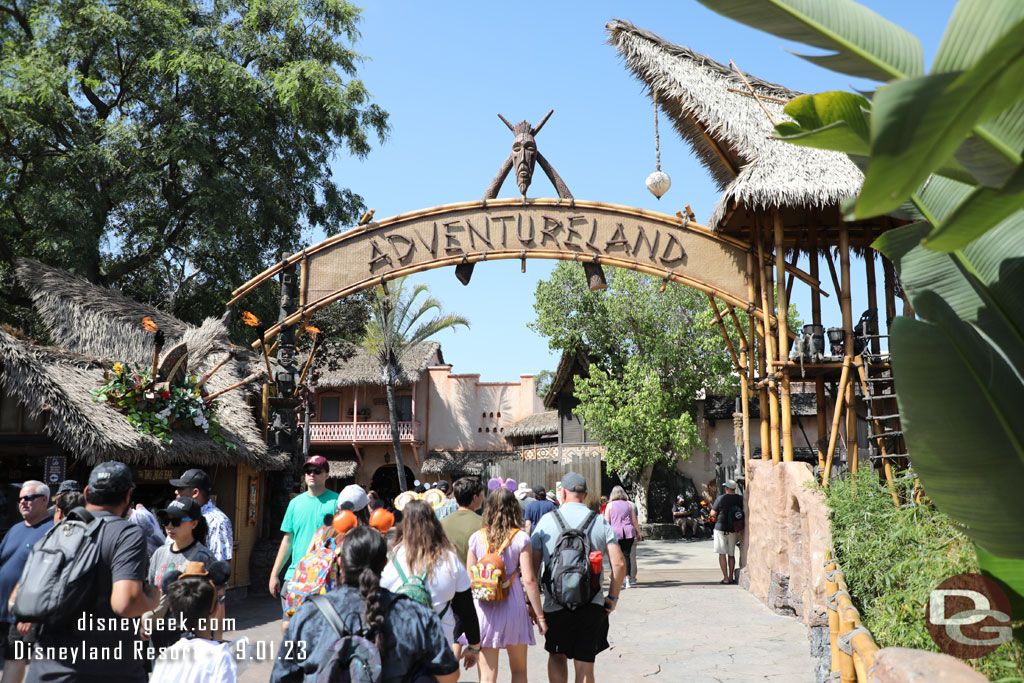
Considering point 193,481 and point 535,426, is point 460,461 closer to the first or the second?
point 535,426

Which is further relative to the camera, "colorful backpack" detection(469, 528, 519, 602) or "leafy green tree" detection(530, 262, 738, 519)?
"leafy green tree" detection(530, 262, 738, 519)

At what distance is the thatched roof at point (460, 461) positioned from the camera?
36875 millimetres

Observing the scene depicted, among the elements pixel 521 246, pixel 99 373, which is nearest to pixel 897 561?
pixel 521 246

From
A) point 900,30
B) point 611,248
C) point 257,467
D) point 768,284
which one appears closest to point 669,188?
point 611,248

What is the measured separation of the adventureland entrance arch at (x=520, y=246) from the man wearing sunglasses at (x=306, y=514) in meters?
6.45

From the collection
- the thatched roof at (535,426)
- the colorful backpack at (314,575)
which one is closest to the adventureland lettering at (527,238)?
the colorful backpack at (314,575)

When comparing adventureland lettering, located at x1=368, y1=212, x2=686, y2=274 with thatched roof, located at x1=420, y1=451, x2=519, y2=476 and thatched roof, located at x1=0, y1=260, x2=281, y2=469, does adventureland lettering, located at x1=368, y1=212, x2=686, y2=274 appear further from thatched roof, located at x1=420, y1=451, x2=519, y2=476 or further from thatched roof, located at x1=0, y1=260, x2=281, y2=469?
thatched roof, located at x1=420, y1=451, x2=519, y2=476

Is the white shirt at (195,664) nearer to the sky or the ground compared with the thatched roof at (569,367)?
nearer to the ground

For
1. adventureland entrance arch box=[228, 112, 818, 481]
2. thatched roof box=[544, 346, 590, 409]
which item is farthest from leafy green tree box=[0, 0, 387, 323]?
thatched roof box=[544, 346, 590, 409]

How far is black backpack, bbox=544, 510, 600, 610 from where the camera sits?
5543 mm

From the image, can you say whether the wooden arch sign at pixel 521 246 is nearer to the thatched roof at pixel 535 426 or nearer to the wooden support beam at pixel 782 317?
the wooden support beam at pixel 782 317

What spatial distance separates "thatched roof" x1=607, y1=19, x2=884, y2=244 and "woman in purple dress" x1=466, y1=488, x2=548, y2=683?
6.72 metres

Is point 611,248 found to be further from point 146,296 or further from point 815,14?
point 146,296

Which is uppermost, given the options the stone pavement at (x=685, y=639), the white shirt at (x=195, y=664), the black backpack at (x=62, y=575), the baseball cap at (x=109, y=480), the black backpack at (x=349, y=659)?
the baseball cap at (x=109, y=480)
